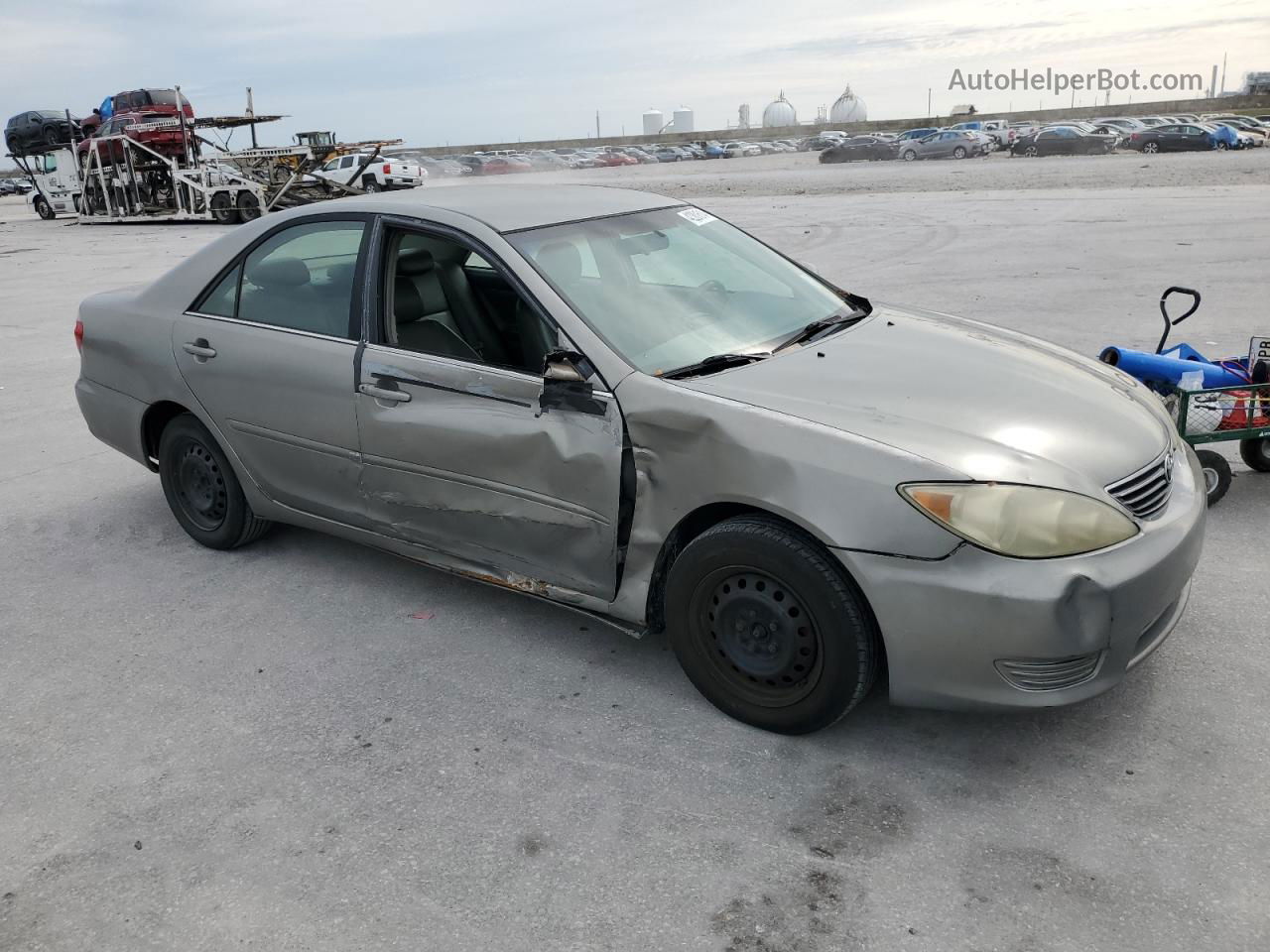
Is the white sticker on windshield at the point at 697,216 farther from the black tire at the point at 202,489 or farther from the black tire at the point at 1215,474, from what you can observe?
the black tire at the point at 1215,474

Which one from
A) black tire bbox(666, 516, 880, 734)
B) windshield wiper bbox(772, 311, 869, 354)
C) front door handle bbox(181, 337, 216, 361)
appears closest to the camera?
black tire bbox(666, 516, 880, 734)

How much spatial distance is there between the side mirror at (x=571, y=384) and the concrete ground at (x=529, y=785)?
957mm

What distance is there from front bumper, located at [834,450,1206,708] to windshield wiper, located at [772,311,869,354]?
3.57ft

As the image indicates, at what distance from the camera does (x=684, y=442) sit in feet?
10.1

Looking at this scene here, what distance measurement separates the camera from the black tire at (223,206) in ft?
82.5

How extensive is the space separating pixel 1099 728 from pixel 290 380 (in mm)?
3126

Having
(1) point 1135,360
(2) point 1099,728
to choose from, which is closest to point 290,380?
(2) point 1099,728

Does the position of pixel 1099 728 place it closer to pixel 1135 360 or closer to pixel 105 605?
pixel 1135 360

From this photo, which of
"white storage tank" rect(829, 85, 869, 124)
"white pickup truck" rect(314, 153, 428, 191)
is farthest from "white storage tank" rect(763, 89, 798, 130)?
"white pickup truck" rect(314, 153, 428, 191)

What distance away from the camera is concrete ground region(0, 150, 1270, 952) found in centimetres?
245

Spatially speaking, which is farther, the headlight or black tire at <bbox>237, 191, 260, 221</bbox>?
black tire at <bbox>237, 191, 260, 221</bbox>

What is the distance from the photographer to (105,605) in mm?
4336

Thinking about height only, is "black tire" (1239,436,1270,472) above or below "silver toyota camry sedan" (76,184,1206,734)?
below

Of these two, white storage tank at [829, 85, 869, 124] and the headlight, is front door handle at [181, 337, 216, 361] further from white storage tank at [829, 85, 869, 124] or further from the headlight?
white storage tank at [829, 85, 869, 124]
